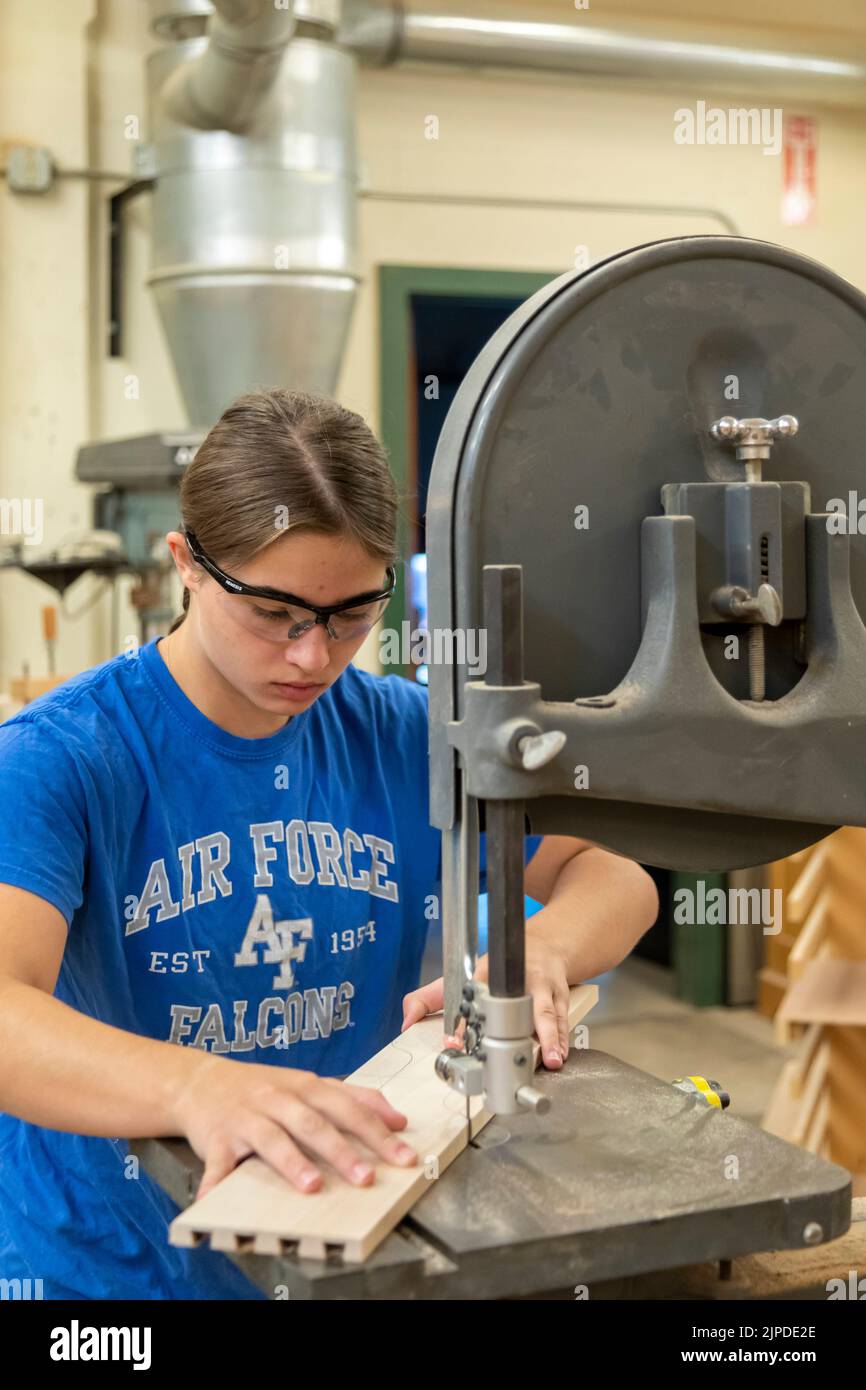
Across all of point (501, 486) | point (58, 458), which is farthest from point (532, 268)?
point (501, 486)

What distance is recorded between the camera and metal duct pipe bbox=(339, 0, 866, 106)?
3.79 meters

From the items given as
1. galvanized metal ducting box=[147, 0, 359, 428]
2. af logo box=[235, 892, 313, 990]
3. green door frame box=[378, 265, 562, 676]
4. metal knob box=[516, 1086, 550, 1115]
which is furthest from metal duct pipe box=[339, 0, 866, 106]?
metal knob box=[516, 1086, 550, 1115]

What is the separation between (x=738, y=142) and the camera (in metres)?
4.67

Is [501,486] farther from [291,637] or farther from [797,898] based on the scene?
[797,898]

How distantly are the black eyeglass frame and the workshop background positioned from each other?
1946 mm

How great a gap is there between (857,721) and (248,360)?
268 cm

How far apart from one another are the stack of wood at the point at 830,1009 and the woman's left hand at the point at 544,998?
147 centimetres

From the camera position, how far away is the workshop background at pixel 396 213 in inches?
142

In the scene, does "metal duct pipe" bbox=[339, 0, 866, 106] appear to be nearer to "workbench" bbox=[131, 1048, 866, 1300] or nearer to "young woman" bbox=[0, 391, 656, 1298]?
"young woman" bbox=[0, 391, 656, 1298]

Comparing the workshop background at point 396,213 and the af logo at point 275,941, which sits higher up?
the workshop background at point 396,213

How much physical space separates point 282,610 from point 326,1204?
22.5 inches
